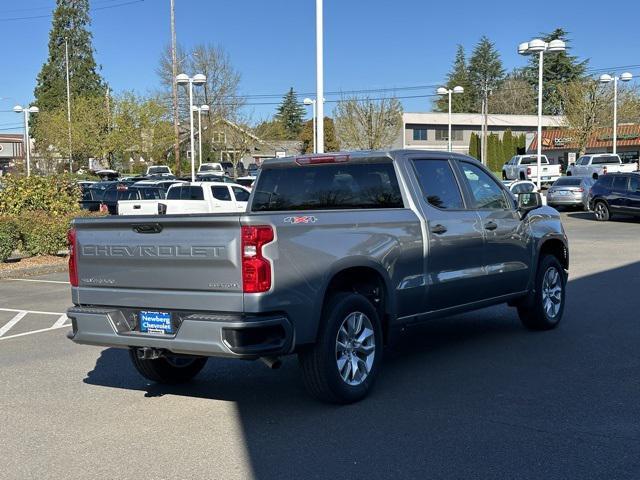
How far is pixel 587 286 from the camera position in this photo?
40.7ft

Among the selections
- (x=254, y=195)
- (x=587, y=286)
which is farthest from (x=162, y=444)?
(x=587, y=286)

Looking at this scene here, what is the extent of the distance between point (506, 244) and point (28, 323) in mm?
6340

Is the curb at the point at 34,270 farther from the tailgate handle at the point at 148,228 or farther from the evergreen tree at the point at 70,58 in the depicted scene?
the evergreen tree at the point at 70,58

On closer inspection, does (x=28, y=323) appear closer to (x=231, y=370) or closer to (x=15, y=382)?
(x=15, y=382)

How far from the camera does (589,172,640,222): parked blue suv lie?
2625 centimetres

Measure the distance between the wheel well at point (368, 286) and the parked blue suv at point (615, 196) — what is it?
71.7 feet

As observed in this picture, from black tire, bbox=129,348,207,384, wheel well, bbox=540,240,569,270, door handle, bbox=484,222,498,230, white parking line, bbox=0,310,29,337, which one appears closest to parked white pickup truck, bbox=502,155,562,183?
wheel well, bbox=540,240,569,270

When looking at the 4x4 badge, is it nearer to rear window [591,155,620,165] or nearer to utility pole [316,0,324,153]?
utility pole [316,0,324,153]

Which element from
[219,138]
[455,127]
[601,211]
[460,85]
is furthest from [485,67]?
[601,211]

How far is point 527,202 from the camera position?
8.46 meters

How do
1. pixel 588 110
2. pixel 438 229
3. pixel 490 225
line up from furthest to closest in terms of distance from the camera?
pixel 588 110 < pixel 490 225 < pixel 438 229

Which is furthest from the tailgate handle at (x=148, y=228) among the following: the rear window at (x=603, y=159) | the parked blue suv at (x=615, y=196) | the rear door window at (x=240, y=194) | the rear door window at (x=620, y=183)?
the rear window at (x=603, y=159)

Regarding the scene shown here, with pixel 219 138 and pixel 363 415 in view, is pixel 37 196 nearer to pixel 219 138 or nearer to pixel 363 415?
pixel 363 415

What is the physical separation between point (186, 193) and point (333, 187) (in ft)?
58.7
